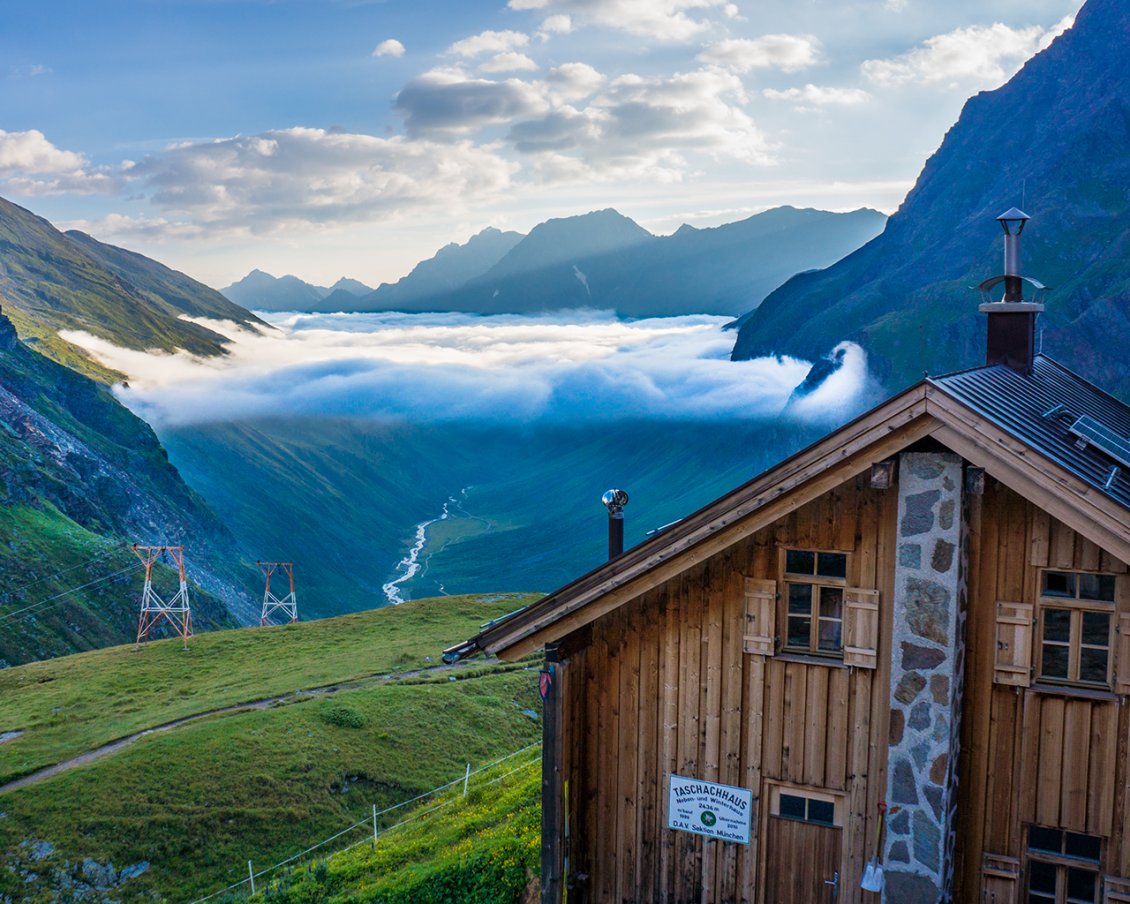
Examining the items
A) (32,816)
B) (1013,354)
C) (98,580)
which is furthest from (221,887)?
(98,580)

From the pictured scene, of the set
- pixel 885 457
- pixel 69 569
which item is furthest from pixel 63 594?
pixel 885 457

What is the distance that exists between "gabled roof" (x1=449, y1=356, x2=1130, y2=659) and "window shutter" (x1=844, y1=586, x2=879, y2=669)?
1816mm

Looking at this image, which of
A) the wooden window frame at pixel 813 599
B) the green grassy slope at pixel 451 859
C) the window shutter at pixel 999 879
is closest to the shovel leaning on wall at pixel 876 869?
the window shutter at pixel 999 879

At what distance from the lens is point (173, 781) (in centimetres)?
4541

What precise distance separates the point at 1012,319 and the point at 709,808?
509 inches

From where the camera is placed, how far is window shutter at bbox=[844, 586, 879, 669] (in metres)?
15.7

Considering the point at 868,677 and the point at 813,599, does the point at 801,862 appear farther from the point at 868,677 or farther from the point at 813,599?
the point at 813,599

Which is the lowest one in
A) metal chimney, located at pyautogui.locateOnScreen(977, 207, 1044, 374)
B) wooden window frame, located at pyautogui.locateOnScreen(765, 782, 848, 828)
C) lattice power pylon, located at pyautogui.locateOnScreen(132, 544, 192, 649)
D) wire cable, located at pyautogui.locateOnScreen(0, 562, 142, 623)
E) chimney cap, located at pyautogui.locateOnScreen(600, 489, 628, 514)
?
wire cable, located at pyautogui.locateOnScreen(0, 562, 142, 623)

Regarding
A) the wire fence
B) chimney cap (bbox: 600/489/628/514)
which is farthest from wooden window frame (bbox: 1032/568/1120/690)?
the wire fence

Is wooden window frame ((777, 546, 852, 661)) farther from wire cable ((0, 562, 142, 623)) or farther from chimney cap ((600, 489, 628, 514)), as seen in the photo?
wire cable ((0, 562, 142, 623))

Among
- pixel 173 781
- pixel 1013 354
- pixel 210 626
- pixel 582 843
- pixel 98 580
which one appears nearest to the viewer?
pixel 582 843

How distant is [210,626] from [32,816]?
117 meters

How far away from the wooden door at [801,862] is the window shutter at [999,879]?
2.25 m

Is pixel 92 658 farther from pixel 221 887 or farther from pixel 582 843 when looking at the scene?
pixel 582 843
